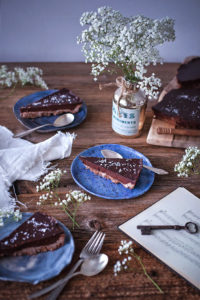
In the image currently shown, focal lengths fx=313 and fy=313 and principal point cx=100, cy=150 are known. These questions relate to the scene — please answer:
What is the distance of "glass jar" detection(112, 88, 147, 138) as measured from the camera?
1580mm

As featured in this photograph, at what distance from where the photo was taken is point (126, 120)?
1634 mm

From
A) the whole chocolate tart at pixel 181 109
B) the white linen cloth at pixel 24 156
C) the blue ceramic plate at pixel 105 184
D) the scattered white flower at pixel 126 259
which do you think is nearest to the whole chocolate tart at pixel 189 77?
the whole chocolate tart at pixel 181 109

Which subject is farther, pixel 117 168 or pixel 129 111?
pixel 129 111

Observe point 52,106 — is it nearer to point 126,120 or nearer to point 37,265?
point 126,120

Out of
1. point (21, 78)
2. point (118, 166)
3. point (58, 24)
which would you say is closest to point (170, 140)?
point (118, 166)

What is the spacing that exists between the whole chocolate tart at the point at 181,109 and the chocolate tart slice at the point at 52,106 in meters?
0.47

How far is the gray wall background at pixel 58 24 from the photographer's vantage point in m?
2.19

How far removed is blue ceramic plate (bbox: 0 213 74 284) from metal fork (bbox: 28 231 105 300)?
0.03m

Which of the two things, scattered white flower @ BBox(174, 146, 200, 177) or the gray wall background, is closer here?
scattered white flower @ BBox(174, 146, 200, 177)

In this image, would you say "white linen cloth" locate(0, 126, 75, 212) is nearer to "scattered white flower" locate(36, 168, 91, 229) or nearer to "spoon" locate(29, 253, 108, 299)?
"scattered white flower" locate(36, 168, 91, 229)

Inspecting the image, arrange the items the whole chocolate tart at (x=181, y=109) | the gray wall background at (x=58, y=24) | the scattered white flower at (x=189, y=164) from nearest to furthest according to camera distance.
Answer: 1. the scattered white flower at (x=189, y=164)
2. the whole chocolate tart at (x=181, y=109)
3. the gray wall background at (x=58, y=24)

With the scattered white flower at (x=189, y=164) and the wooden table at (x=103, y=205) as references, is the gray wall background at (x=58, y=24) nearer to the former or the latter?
the wooden table at (x=103, y=205)

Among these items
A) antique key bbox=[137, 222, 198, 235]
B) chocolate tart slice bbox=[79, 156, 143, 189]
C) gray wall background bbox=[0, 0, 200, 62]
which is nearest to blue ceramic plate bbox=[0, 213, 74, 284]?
antique key bbox=[137, 222, 198, 235]

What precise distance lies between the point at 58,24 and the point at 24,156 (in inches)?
48.5
